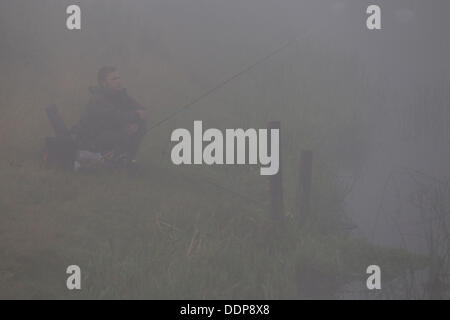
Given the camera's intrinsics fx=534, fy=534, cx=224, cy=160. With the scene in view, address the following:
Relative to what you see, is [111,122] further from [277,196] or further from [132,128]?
[277,196]

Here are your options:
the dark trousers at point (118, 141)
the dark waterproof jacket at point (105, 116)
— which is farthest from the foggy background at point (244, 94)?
the dark waterproof jacket at point (105, 116)

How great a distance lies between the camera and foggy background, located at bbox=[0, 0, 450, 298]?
8.34 metres

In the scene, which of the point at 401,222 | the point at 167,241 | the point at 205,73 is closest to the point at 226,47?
the point at 205,73

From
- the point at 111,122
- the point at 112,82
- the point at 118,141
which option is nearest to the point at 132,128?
the point at 118,141

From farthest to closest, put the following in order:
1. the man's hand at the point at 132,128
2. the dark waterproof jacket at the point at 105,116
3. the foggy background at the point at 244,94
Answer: the foggy background at the point at 244,94 < the dark waterproof jacket at the point at 105,116 < the man's hand at the point at 132,128

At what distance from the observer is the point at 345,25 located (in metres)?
18.3

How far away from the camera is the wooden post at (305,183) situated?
6.73m

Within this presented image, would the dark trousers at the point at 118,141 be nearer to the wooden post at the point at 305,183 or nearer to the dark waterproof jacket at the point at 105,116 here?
the dark waterproof jacket at the point at 105,116

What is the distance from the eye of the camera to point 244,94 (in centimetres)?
1116

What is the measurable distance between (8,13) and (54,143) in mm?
5855

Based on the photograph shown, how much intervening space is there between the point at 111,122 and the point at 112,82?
59 cm

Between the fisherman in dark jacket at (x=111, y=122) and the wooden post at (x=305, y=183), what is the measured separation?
2513 millimetres

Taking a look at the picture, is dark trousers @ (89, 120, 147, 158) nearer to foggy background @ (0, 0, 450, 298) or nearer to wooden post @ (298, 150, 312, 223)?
foggy background @ (0, 0, 450, 298)

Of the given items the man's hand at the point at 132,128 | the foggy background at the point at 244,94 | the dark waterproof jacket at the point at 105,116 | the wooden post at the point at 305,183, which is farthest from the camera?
the foggy background at the point at 244,94
